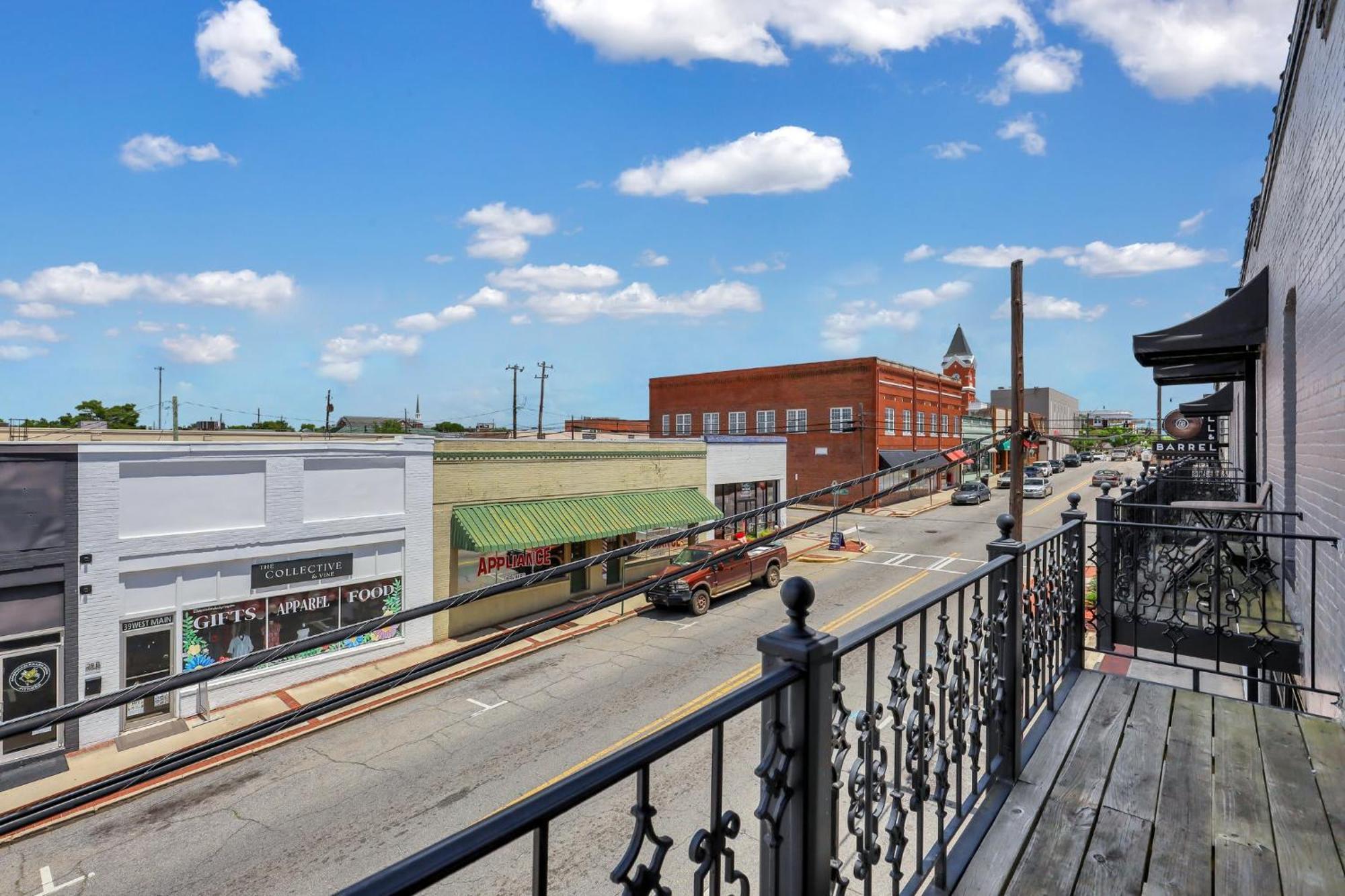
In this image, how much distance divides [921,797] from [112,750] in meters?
15.9

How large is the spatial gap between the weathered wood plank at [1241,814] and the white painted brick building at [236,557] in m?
16.5

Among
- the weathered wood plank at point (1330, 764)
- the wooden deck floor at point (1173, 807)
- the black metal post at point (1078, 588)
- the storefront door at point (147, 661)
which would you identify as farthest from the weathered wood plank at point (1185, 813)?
the storefront door at point (147, 661)

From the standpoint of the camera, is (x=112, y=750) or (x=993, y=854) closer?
(x=993, y=854)

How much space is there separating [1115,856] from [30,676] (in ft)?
54.8

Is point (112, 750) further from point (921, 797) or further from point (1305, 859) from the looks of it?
point (1305, 859)

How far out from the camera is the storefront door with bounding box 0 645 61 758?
11.9m

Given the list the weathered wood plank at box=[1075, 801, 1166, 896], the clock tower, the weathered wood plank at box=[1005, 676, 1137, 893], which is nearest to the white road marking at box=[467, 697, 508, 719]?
the weathered wood plank at box=[1005, 676, 1137, 893]

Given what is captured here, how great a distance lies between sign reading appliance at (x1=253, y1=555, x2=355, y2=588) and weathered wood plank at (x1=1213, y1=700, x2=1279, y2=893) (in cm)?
1672

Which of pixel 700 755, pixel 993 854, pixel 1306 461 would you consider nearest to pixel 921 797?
pixel 993 854

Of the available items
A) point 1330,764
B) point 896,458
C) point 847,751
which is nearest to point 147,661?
point 847,751

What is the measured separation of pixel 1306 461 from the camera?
594 centimetres

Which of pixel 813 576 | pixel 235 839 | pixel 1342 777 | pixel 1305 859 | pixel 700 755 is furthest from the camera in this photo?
pixel 813 576

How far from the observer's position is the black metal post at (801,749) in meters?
2.07

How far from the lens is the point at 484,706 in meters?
13.4
